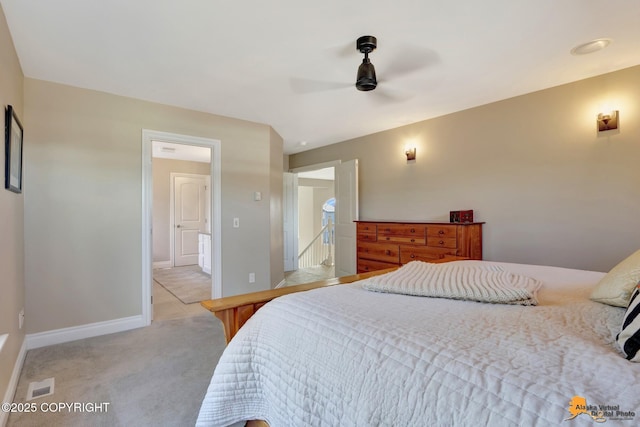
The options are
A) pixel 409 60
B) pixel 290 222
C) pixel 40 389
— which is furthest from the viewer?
pixel 290 222

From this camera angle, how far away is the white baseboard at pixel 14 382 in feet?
5.21

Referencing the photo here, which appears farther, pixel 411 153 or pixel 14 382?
pixel 411 153

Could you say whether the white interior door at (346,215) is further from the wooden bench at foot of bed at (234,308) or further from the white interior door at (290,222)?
the wooden bench at foot of bed at (234,308)

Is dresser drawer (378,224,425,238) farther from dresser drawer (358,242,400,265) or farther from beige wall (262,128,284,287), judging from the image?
beige wall (262,128,284,287)

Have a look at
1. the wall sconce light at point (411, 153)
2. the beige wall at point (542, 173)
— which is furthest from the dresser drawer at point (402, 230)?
the wall sconce light at point (411, 153)

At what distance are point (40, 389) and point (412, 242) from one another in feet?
11.0

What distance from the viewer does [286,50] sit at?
2.18 m

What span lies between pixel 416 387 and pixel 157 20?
91.1 inches

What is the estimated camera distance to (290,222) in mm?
5957

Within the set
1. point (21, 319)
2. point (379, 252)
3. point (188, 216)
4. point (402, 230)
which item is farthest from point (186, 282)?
point (402, 230)

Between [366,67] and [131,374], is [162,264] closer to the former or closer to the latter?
[131,374]

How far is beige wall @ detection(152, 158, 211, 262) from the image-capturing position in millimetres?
6297

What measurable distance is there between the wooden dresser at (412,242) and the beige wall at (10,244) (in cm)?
333

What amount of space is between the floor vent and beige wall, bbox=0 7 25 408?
0.15m
